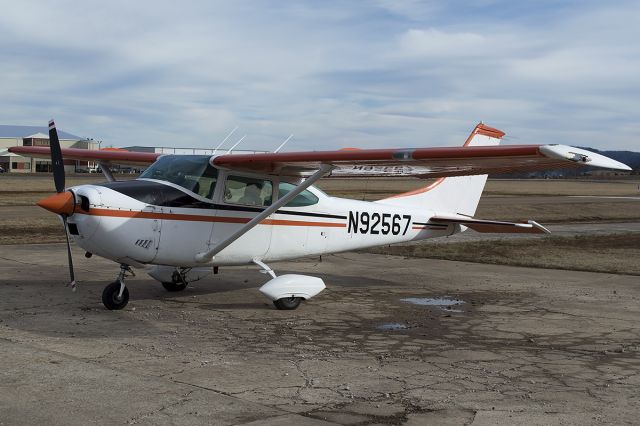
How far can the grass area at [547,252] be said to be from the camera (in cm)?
1523

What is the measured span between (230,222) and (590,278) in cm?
716

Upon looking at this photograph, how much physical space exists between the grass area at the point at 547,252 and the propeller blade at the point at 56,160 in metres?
9.37

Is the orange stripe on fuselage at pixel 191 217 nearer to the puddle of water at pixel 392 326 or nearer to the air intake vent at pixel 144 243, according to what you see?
the air intake vent at pixel 144 243

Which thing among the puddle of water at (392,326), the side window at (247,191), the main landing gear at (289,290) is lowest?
the puddle of water at (392,326)

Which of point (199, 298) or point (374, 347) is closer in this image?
point (374, 347)

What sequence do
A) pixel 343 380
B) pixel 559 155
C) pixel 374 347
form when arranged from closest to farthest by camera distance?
pixel 343 380 → pixel 559 155 → pixel 374 347

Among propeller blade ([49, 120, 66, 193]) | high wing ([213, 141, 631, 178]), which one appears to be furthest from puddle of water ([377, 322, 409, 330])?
propeller blade ([49, 120, 66, 193])

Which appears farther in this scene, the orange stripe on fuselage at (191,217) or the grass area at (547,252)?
the grass area at (547,252)

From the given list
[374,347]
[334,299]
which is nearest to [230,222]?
[334,299]

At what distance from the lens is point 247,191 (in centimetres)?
1041

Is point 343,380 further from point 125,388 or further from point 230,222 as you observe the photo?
point 230,222

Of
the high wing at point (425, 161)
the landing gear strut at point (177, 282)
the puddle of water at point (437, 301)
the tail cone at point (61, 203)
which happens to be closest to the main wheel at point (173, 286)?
the landing gear strut at point (177, 282)

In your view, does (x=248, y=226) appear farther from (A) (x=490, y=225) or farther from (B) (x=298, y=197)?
(A) (x=490, y=225)

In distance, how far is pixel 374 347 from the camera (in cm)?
753
